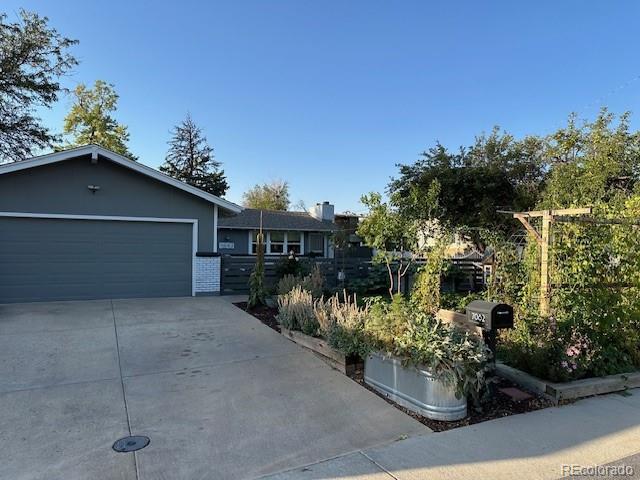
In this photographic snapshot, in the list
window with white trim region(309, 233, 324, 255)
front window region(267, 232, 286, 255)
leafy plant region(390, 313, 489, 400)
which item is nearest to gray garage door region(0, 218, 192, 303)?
leafy plant region(390, 313, 489, 400)

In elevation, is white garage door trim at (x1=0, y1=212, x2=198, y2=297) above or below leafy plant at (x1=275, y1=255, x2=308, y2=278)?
above

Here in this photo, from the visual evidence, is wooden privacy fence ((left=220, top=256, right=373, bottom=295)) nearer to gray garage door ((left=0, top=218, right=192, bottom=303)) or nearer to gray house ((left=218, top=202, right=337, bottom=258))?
gray garage door ((left=0, top=218, right=192, bottom=303))

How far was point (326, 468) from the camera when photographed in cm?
311

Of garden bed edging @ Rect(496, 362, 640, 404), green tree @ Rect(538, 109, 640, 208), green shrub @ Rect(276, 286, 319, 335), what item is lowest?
garden bed edging @ Rect(496, 362, 640, 404)

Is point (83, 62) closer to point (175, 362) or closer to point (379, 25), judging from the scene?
point (379, 25)

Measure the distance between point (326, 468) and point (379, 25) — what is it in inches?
391

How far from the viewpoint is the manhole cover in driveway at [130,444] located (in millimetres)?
3338

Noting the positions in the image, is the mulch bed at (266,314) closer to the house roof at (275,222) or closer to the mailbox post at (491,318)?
the mailbox post at (491,318)

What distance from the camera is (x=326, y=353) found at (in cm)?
574

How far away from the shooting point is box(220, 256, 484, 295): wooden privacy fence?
40.3ft

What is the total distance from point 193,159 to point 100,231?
30651mm

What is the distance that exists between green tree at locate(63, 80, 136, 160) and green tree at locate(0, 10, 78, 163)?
22.2 ft

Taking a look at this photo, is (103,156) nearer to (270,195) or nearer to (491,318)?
(491,318)

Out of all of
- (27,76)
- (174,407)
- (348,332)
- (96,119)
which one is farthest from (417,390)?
(96,119)
